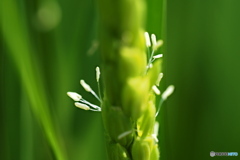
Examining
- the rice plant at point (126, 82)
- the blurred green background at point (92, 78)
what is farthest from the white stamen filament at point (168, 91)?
the blurred green background at point (92, 78)

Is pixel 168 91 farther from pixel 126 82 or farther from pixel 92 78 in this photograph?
pixel 92 78

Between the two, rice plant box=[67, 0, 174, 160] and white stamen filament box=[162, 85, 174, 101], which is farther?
white stamen filament box=[162, 85, 174, 101]

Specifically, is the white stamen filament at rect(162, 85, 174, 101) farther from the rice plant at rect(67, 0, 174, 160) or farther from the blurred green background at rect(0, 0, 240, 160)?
the blurred green background at rect(0, 0, 240, 160)

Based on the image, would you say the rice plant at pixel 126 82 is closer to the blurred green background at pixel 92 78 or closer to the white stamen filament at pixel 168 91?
the white stamen filament at pixel 168 91

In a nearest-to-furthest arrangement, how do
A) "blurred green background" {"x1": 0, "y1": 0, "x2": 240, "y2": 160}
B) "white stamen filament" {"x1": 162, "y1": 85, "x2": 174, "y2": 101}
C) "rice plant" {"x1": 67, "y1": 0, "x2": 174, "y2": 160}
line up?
"rice plant" {"x1": 67, "y1": 0, "x2": 174, "y2": 160}, "white stamen filament" {"x1": 162, "y1": 85, "x2": 174, "y2": 101}, "blurred green background" {"x1": 0, "y1": 0, "x2": 240, "y2": 160}

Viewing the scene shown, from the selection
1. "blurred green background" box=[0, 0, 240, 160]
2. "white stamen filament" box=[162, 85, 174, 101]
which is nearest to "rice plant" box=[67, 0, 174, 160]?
"white stamen filament" box=[162, 85, 174, 101]

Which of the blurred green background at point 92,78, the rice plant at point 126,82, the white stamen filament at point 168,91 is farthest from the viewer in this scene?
the blurred green background at point 92,78

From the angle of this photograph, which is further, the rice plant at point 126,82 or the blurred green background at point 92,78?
the blurred green background at point 92,78

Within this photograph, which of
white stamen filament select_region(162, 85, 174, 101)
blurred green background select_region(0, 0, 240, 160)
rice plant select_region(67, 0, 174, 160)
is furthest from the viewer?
blurred green background select_region(0, 0, 240, 160)

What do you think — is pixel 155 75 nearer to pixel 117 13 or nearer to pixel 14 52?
pixel 117 13

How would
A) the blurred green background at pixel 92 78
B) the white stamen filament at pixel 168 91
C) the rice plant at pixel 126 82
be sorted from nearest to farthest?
the rice plant at pixel 126 82 < the white stamen filament at pixel 168 91 < the blurred green background at pixel 92 78
